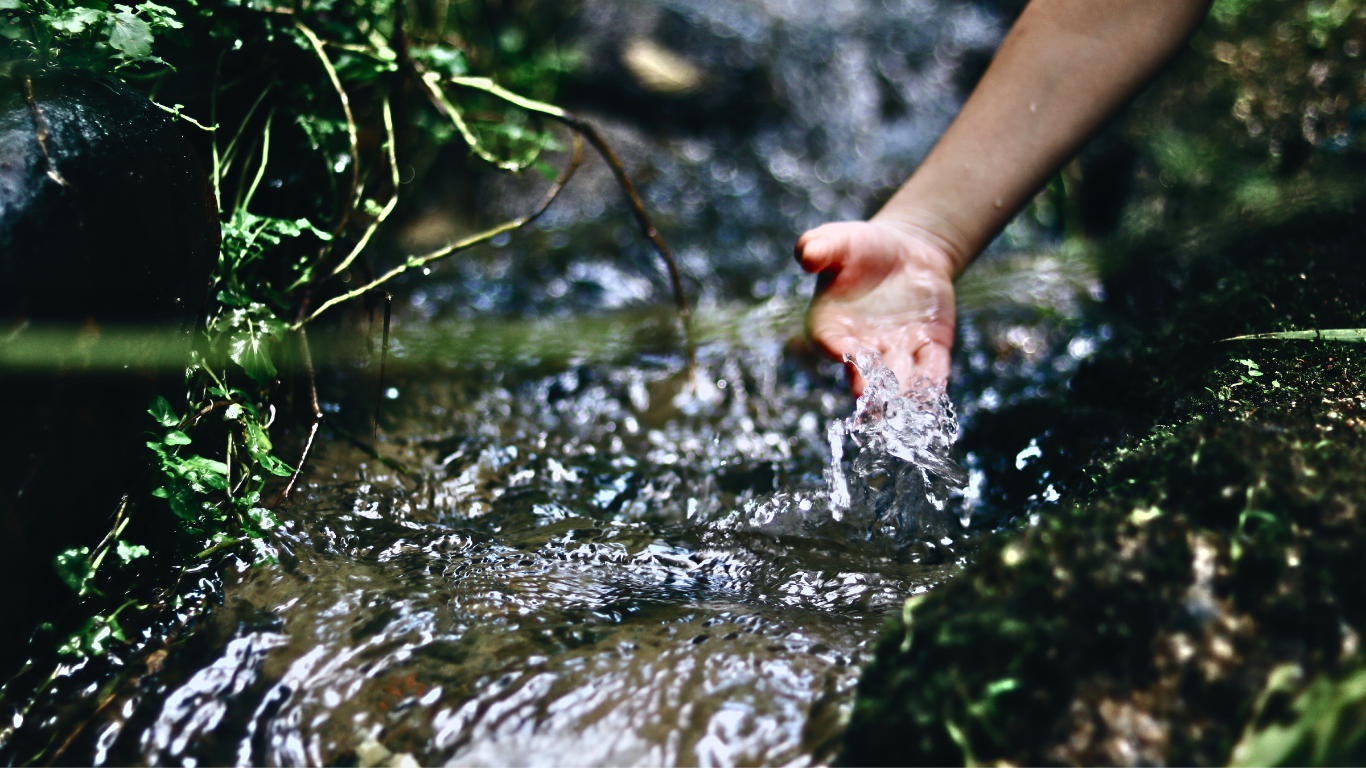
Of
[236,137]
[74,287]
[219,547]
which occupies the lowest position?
[219,547]

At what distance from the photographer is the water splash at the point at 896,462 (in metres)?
1.96

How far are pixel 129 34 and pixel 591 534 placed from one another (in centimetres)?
144

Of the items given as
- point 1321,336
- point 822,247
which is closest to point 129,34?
point 822,247

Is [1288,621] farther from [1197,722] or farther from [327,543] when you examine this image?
[327,543]

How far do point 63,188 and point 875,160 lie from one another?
427cm

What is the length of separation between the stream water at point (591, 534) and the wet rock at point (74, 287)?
267 millimetres

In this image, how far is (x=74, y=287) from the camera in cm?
139

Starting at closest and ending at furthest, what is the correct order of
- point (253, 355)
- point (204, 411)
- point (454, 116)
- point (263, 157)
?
point (204, 411), point (253, 355), point (263, 157), point (454, 116)

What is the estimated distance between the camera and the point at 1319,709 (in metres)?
0.98

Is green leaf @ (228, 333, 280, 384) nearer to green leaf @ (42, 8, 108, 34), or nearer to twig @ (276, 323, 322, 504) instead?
twig @ (276, 323, 322, 504)

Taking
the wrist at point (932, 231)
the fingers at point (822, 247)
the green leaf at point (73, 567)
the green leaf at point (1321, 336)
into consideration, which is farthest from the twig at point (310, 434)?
the green leaf at point (1321, 336)

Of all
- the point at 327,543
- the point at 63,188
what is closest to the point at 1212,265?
the point at 327,543

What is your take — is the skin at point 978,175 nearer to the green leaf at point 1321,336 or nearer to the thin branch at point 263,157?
the green leaf at point 1321,336

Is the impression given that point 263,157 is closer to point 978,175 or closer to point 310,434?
point 310,434
